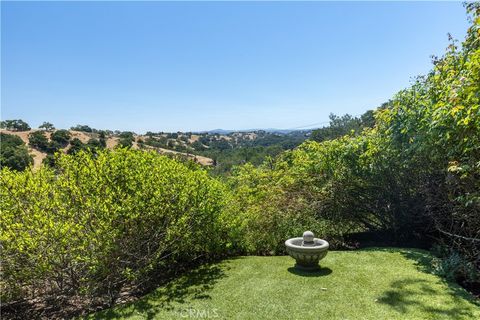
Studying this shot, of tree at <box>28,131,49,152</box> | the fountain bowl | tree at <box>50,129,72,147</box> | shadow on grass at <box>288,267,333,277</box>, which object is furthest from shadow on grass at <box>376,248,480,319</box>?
tree at <box>50,129,72,147</box>

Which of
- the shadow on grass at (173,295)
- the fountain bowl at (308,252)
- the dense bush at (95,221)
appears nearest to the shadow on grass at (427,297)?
the fountain bowl at (308,252)

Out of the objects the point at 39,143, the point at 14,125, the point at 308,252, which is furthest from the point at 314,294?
the point at 14,125

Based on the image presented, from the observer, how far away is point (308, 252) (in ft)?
22.9

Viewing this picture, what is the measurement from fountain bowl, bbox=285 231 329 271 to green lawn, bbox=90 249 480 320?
0.24 metres

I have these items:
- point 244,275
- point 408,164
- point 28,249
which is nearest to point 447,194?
point 408,164

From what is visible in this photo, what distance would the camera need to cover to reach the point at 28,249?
561 centimetres

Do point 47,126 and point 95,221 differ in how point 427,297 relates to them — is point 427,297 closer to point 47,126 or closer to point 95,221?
point 95,221

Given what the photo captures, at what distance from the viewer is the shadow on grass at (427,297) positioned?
5.17 meters

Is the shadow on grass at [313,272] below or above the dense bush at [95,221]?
below

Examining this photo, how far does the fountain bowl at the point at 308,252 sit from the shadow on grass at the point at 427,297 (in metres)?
1.52

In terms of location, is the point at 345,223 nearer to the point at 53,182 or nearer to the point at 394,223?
the point at 394,223
